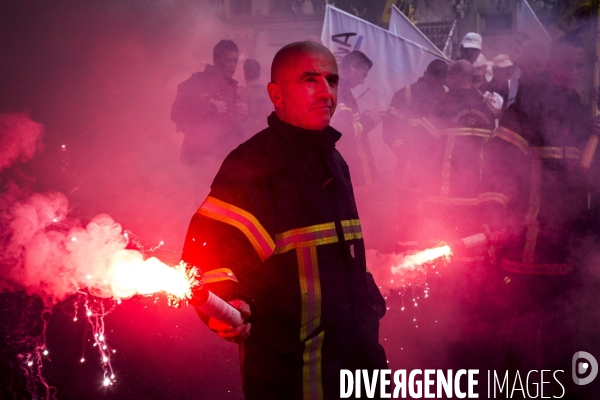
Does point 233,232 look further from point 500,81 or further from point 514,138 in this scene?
point 500,81

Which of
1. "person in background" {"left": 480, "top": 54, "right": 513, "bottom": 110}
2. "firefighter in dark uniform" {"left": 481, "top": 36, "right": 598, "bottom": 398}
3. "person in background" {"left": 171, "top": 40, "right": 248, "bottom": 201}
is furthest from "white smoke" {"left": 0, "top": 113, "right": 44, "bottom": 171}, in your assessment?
"person in background" {"left": 480, "top": 54, "right": 513, "bottom": 110}

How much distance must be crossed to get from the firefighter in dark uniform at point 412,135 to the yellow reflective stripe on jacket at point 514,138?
4.03ft

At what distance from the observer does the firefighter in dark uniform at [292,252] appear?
238 cm

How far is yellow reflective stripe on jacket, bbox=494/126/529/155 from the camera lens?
A: 15.6 feet

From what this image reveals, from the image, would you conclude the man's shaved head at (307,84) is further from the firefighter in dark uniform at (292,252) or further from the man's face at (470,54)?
the man's face at (470,54)

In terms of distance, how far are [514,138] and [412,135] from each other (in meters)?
1.58

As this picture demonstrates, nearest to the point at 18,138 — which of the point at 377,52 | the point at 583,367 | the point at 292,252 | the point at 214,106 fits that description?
the point at 214,106

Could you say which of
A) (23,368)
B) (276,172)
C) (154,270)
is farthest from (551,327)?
(23,368)

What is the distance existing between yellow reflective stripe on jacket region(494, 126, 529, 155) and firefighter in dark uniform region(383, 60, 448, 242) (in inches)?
48.4

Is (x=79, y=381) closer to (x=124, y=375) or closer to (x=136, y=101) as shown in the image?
(x=124, y=375)

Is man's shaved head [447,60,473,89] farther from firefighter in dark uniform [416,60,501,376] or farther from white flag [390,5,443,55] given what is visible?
white flag [390,5,443,55]

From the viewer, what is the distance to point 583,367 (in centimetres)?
474

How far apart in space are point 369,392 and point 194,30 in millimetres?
7637

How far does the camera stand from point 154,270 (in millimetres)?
2193
